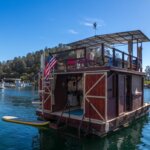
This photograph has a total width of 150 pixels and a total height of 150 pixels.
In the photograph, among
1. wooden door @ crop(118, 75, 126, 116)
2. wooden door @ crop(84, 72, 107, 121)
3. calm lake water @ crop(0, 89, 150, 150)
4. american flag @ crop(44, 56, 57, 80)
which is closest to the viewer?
calm lake water @ crop(0, 89, 150, 150)

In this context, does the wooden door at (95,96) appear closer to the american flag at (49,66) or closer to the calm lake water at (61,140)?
the calm lake water at (61,140)

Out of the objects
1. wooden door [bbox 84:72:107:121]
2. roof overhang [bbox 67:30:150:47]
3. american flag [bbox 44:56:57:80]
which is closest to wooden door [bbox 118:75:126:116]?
wooden door [bbox 84:72:107:121]

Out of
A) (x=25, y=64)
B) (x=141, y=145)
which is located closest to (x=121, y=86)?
(x=141, y=145)

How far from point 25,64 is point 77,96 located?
363 ft

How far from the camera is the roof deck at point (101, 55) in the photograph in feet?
45.9

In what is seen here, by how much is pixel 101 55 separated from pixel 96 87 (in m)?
2.00

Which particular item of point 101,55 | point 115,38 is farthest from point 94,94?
point 115,38

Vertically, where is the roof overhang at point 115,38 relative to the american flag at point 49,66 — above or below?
above

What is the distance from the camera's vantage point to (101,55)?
43.4 ft

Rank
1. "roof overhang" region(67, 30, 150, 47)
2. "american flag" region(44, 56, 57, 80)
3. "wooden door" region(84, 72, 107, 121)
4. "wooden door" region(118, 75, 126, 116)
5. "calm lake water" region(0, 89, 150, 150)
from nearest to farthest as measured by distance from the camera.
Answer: "calm lake water" region(0, 89, 150, 150)
"wooden door" region(84, 72, 107, 121)
"american flag" region(44, 56, 57, 80)
"wooden door" region(118, 75, 126, 116)
"roof overhang" region(67, 30, 150, 47)

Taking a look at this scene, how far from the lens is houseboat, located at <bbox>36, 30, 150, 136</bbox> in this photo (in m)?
12.9

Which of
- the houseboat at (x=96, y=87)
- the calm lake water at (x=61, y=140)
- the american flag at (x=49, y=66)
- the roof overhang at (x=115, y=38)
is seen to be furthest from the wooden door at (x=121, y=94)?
the american flag at (x=49, y=66)

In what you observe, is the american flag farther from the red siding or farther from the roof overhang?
the roof overhang

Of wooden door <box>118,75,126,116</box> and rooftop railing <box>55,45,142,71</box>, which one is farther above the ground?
rooftop railing <box>55,45,142,71</box>
